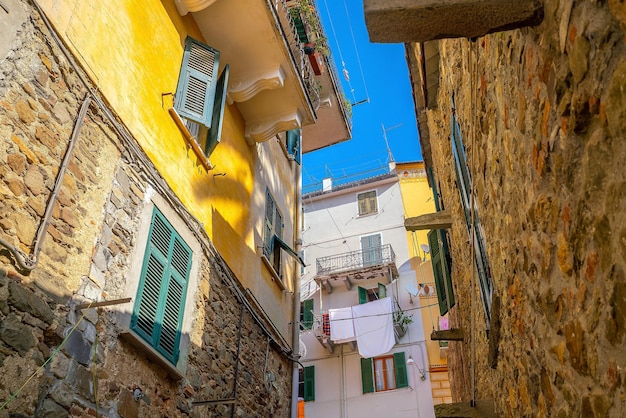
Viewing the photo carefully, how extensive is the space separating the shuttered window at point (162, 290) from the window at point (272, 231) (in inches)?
122

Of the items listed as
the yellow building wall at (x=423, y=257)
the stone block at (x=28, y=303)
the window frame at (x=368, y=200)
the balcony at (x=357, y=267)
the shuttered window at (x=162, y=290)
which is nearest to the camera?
the stone block at (x=28, y=303)

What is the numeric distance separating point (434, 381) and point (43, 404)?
63.0ft

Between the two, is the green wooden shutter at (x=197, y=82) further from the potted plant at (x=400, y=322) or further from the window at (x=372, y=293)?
the window at (x=372, y=293)

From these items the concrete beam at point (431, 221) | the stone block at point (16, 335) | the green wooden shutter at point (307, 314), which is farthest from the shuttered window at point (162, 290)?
the green wooden shutter at point (307, 314)

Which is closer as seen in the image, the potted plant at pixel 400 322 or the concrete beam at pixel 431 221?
the concrete beam at pixel 431 221

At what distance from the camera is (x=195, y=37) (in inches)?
328

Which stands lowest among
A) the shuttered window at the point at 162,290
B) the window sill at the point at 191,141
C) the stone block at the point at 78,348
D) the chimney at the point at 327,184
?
the stone block at the point at 78,348

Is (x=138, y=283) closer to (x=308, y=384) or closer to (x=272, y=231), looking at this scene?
(x=272, y=231)

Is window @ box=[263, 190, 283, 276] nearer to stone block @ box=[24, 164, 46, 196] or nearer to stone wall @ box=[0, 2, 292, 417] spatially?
stone wall @ box=[0, 2, 292, 417]

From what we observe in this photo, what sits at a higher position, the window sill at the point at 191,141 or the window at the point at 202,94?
the window at the point at 202,94

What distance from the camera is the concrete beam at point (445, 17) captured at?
96.9 inches

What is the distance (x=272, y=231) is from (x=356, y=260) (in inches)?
661

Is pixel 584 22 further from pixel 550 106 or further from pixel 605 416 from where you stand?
pixel 605 416

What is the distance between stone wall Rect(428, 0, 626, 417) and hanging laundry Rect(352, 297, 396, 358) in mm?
18073
